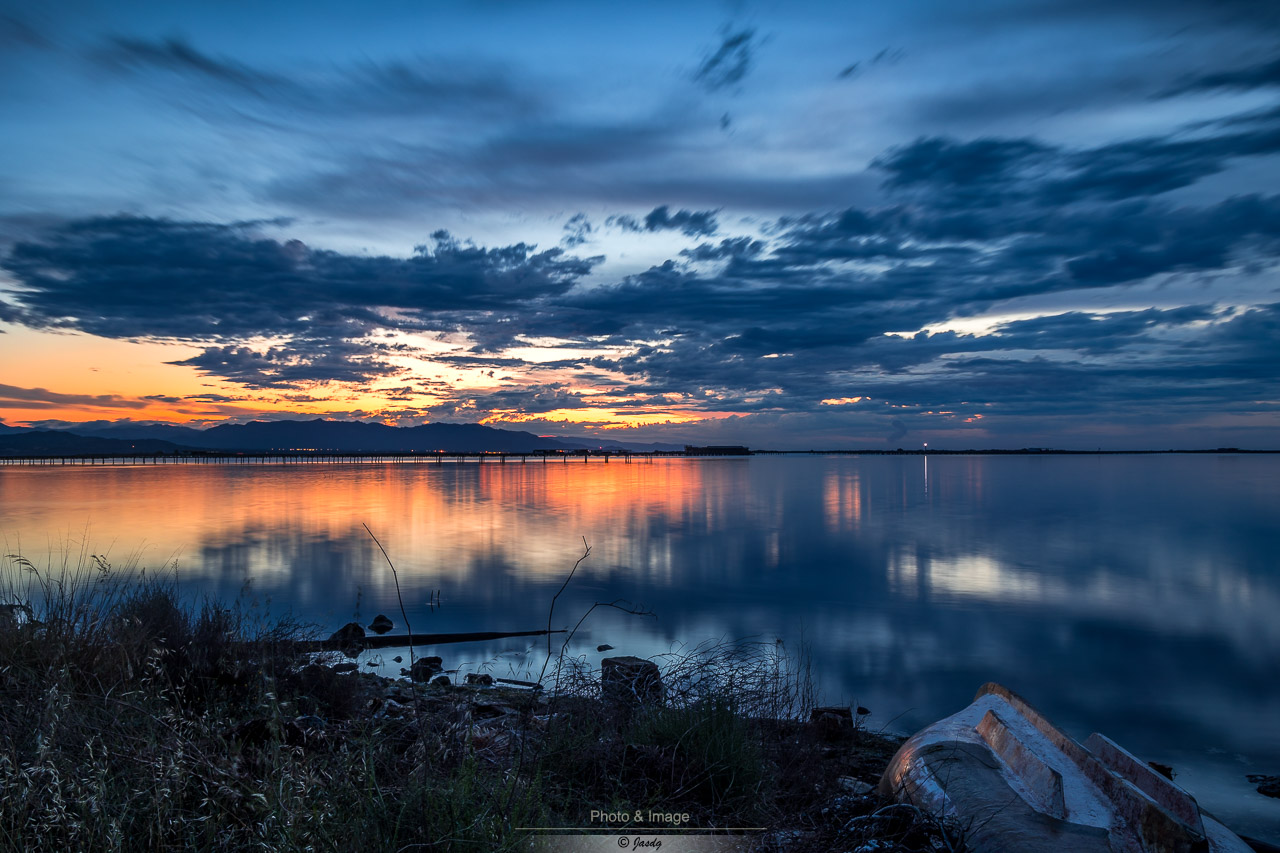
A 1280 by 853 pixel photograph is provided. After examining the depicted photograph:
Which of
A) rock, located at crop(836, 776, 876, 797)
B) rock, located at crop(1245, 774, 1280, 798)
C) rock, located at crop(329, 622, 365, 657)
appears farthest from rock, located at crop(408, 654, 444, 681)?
rock, located at crop(1245, 774, 1280, 798)

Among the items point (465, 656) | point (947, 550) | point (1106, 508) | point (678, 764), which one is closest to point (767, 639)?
point (465, 656)

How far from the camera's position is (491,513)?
4453cm

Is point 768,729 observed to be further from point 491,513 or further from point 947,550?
point 491,513

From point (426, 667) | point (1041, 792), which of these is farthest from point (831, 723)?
point (426, 667)

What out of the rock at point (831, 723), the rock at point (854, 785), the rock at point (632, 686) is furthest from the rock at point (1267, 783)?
the rock at point (632, 686)

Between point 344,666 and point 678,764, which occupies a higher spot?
point 678,764

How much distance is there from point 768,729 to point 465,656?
8.35 metres

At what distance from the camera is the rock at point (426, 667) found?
37.8 feet

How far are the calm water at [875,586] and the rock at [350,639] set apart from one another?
898 mm

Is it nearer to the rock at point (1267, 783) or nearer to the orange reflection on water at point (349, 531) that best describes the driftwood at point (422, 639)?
the orange reflection on water at point (349, 531)

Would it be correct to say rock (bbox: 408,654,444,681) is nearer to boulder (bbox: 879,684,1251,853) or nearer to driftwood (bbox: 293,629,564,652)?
driftwood (bbox: 293,629,564,652)

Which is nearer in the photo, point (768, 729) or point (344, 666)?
point (768, 729)

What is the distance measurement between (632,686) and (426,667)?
21.0 ft

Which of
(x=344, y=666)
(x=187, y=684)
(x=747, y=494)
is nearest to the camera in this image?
(x=187, y=684)
